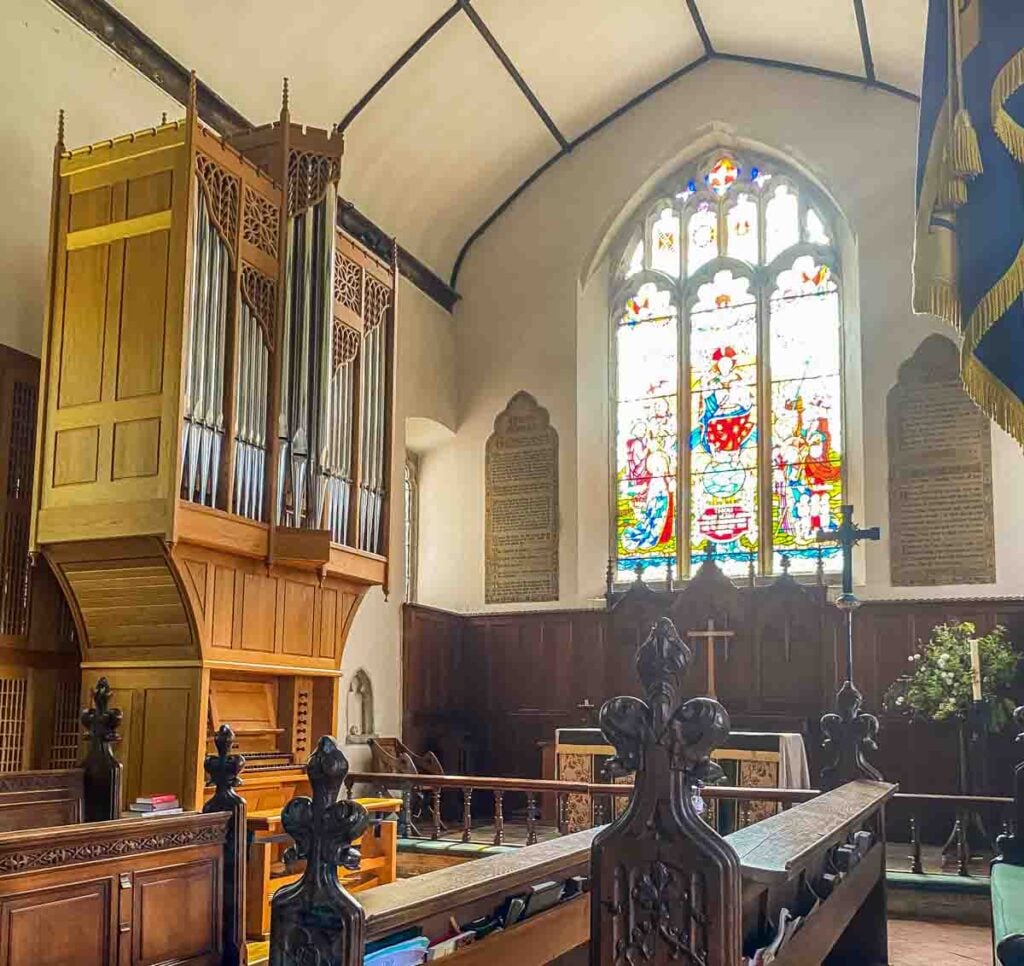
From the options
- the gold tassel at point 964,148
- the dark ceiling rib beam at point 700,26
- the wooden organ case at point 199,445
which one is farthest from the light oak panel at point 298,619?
the dark ceiling rib beam at point 700,26

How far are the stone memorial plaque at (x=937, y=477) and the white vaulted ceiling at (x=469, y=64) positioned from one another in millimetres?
2403

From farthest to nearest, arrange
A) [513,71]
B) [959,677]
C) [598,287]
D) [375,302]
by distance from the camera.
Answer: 1. [598,287]
2. [513,71]
3. [959,677]
4. [375,302]

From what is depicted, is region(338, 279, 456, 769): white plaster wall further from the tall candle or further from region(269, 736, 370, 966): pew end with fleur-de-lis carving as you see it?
region(269, 736, 370, 966): pew end with fleur-de-lis carving

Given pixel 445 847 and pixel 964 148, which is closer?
pixel 964 148

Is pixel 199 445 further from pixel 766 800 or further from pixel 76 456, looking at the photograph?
pixel 766 800

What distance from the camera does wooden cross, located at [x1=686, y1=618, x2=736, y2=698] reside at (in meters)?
9.30

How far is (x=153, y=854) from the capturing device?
14.1 ft

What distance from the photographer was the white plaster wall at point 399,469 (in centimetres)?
927

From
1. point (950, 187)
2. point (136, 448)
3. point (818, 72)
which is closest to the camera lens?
point (950, 187)

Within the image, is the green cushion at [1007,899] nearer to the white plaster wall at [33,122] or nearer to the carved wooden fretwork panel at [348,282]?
the carved wooden fretwork panel at [348,282]

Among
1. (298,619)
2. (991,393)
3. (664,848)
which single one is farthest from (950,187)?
(298,619)

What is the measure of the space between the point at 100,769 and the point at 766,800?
3443 mm

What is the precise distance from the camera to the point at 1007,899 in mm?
3646

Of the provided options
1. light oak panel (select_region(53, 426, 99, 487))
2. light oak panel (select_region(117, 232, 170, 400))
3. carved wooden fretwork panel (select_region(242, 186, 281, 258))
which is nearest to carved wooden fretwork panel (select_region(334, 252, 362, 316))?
carved wooden fretwork panel (select_region(242, 186, 281, 258))
